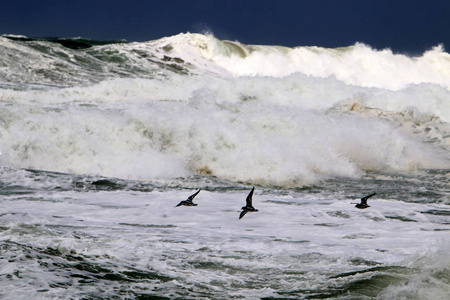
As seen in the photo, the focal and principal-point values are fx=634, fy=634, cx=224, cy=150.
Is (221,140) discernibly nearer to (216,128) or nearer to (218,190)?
(216,128)

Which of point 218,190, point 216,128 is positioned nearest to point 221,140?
point 216,128

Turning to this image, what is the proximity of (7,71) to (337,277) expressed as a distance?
2223 cm

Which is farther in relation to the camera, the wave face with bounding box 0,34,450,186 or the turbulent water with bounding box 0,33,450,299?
the wave face with bounding box 0,34,450,186

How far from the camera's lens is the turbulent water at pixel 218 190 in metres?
5.09

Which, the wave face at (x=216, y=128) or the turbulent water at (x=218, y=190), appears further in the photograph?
the wave face at (x=216, y=128)

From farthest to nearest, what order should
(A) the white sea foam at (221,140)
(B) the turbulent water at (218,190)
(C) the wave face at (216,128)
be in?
(C) the wave face at (216,128)
(A) the white sea foam at (221,140)
(B) the turbulent water at (218,190)

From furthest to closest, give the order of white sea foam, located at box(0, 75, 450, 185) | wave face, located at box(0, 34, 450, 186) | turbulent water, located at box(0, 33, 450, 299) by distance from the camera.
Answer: wave face, located at box(0, 34, 450, 186)
white sea foam, located at box(0, 75, 450, 185)
turbulent water, located at box(0, 33, 450, 299)

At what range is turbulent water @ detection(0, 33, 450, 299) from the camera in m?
5.09

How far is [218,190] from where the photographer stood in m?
10.6

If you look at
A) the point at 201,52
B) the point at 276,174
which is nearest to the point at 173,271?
the point at 276,174

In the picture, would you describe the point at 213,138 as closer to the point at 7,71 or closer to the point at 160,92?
the point at 160,92

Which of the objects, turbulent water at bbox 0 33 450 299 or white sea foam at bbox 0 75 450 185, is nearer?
turbulent water at bbox 0 33 450 299

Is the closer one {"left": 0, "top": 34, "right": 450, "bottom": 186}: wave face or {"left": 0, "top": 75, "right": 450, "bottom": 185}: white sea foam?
{"left": 0, "top": 75, "right": 450, "bottom": 185}: white sea foam

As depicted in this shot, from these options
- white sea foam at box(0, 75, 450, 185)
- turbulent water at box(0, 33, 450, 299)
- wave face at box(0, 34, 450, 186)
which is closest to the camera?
turbulent water at box(0, 33, 450, 299)
